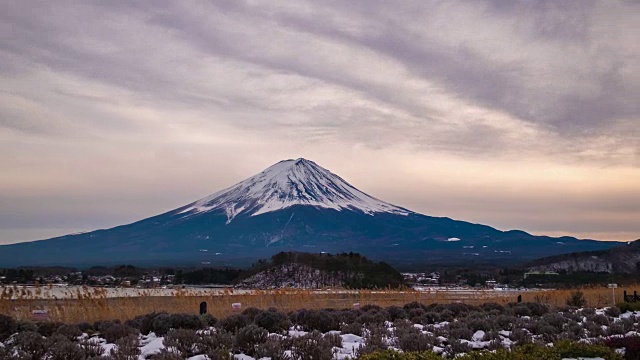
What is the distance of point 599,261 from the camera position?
88.6 meters

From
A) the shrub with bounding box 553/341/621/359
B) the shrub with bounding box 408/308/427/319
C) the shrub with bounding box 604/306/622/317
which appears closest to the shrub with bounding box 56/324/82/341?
the shrub with bounding box 553/341/621/359

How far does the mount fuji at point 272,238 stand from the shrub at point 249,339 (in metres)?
122

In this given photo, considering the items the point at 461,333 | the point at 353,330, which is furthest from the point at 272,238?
the point at 461,333

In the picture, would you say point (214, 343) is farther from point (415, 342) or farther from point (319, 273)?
point (319, 273)

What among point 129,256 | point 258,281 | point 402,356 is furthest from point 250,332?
point 129,256

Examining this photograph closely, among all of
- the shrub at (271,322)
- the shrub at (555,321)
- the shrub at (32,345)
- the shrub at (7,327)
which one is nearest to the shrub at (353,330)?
the shrub at (271,322)

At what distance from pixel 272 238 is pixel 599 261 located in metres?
93.1

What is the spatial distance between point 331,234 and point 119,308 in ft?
509

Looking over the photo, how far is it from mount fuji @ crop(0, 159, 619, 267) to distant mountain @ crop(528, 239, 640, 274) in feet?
140

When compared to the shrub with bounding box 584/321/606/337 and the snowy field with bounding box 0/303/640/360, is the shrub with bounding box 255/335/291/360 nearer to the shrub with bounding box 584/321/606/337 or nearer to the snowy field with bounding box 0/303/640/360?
the snowy field with bounding box 0/303/640/360

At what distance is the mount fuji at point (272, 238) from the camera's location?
15050 centimetres

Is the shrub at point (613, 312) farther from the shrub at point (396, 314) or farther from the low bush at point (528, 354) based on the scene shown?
the low bush at point (528, 354)

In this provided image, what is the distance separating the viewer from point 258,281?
54062 millimetres

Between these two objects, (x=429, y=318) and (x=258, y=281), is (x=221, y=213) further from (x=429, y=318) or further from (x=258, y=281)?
(x=429, y=318)
